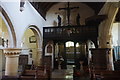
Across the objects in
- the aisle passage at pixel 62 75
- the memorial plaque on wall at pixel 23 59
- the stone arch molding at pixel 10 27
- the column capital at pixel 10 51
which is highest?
the stone arch molding at pixel 10 27

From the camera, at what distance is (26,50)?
34.8ft

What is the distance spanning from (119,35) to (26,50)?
22.1 ft

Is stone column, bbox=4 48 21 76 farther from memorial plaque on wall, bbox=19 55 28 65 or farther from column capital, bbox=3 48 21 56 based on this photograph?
memorial plaque on wall, bbox=19 55 28 65

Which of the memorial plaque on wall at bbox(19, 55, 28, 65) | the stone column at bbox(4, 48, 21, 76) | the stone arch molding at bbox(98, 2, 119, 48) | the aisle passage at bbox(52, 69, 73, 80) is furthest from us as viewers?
the memorial plaque on wall at bbox(19, 55, 28, 65)

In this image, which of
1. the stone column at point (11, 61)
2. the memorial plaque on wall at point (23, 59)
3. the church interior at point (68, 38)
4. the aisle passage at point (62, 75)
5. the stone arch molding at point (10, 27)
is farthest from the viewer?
the memorial plaque on wall at point (23, 59)

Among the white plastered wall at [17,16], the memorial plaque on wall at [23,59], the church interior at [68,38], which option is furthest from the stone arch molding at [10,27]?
the memorial plaque on wall at [23,59]

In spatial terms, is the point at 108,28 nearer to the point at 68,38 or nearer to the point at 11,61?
the point at 68,38

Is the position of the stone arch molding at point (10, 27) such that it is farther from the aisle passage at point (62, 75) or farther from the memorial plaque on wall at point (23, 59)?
the memorial plaque on wall at point (23, 59)

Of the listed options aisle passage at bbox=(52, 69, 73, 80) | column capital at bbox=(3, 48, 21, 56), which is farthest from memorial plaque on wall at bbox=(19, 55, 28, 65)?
column capital at bbox=(3, 48, 21, 56)

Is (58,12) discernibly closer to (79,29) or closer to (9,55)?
(79,29)

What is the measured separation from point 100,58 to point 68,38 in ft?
12.1

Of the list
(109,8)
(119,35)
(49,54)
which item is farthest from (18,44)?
(119,35)

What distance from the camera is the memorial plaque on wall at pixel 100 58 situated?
6.55 metres

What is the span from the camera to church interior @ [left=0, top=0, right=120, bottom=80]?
21.9 ft
